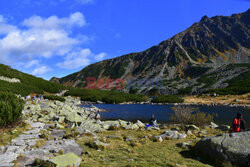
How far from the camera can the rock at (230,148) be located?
7590 millimetres

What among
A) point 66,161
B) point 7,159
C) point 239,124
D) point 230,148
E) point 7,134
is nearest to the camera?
point 66,161

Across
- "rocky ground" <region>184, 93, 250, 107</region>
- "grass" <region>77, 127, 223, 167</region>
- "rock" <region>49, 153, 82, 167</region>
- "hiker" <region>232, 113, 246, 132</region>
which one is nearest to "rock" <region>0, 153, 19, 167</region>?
"rock" <region>49, 153, 82, 167</region>

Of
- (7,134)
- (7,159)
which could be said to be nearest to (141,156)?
(7,159)

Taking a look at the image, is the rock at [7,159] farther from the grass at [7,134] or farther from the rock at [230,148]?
the rock at [230,148]

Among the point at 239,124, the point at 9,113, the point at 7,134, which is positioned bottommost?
the point at 7,134

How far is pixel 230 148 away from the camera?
794 centimetres

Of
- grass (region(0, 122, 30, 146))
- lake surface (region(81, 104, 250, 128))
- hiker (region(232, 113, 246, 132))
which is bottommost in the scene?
lake surface (region(81, 104, 250, 128))

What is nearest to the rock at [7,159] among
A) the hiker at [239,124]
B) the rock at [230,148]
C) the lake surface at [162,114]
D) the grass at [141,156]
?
the grass at [141,156]

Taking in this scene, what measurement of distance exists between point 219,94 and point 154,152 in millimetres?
75597

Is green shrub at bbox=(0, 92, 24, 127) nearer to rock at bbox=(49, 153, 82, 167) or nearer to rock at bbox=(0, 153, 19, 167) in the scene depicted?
rock at bbox=(0, 153, 19, 167)

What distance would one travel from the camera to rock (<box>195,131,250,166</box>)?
7.59 m

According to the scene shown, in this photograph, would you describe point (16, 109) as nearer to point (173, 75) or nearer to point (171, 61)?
point (173, 75)

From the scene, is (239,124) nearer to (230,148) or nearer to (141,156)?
(230,148)

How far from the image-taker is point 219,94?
73.9m
